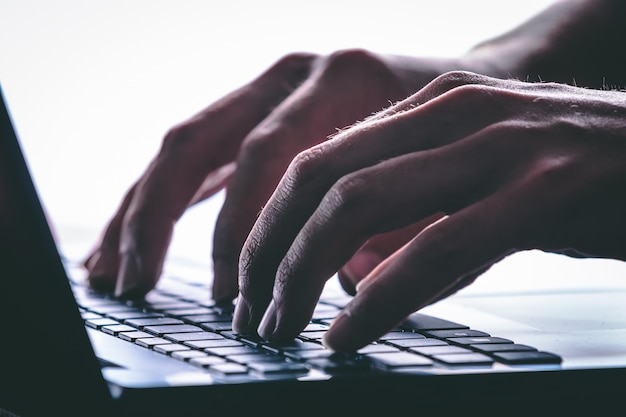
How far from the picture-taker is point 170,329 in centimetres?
51

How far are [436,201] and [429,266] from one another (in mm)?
47

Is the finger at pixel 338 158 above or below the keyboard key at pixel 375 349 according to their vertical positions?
above

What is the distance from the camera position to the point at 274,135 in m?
0.82

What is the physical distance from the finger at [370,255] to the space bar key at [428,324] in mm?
194

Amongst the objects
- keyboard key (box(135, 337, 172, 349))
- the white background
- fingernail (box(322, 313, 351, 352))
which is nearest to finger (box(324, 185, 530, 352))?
fingernail (box(322, 313, 351, 352))

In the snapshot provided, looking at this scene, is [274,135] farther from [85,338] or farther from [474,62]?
[85,338]

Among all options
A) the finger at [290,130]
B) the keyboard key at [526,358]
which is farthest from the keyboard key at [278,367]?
the finger at [290,130]

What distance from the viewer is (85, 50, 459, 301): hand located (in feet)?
2.61

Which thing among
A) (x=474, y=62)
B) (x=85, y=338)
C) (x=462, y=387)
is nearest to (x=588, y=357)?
(x=462, y=387)

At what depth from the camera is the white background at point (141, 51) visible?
6.19 ft

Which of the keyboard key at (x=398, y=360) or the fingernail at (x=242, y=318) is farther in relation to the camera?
the fingernail at (x=242, y=318)

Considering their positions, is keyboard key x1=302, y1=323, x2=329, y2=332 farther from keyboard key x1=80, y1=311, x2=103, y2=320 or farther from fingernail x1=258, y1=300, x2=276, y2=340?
keyboard key x1=80, y1=311, x2=103, y2=320

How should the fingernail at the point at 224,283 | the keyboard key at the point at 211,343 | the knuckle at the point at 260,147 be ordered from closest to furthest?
the keyboard key at the point at 211,343, the fingernail at the point at 224,283, the knuckle at the point at 260,147

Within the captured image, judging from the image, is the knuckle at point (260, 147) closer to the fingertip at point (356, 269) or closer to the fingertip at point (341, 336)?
the fingertip at point (356, 269)
